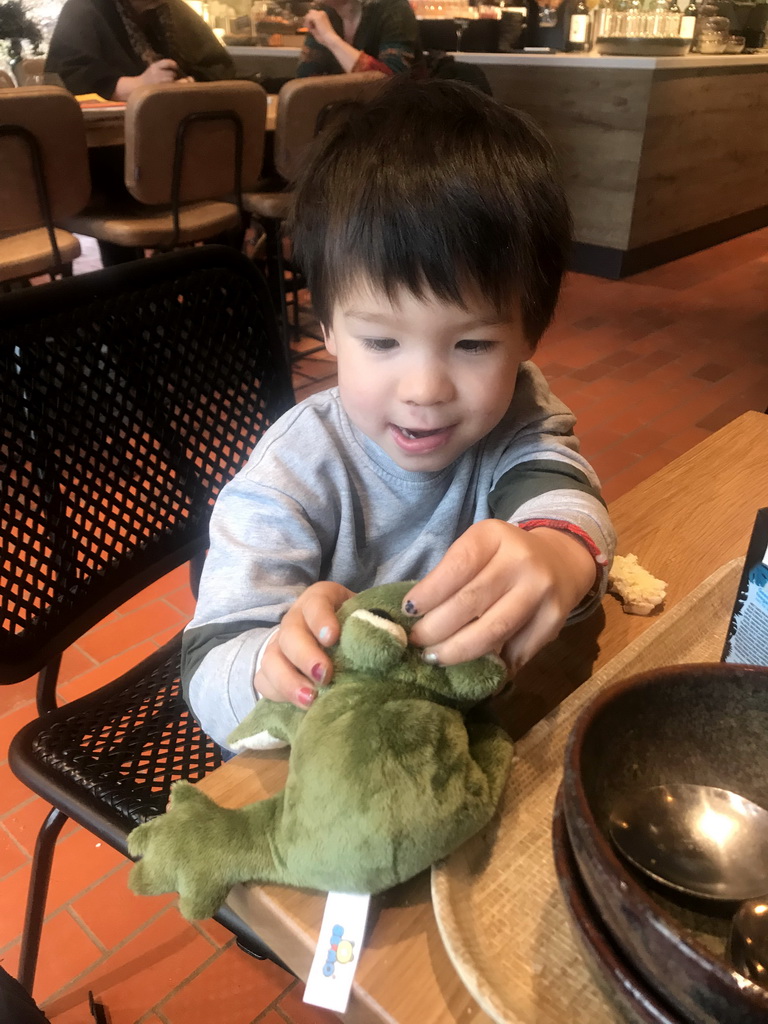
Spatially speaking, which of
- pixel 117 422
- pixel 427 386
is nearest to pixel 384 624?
pixel 427 386

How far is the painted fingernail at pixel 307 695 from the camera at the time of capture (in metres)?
0.44

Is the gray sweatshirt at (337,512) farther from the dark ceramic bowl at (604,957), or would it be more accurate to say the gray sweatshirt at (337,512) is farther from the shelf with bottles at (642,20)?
the shelf with bottles at (642,20)

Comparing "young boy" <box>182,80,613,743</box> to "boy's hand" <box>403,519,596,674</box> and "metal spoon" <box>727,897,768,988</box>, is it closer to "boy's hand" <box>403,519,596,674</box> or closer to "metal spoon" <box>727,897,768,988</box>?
"boy's hand" <box>403,519,596,674</box>

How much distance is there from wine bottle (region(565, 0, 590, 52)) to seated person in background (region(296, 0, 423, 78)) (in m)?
1.47

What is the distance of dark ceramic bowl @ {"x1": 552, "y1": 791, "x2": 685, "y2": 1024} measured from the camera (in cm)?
29

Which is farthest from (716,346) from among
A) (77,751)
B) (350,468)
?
(77,751)

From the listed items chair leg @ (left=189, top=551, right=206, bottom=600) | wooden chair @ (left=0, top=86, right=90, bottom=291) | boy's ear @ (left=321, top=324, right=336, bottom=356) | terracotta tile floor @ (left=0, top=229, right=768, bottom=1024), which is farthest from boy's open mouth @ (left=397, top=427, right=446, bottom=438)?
wooden chair @ (left=0, top=86, right=90, bottom=291)

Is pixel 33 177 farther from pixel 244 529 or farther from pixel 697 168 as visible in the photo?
pixel 697 168

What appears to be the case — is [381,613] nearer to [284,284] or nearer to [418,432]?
[418,432]

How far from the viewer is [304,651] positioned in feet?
1.48

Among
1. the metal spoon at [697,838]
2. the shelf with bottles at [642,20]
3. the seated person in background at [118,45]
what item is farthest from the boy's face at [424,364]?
the shelf with bottles at [642,20]

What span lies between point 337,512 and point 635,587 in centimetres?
29

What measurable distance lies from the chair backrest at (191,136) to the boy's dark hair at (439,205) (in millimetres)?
1637

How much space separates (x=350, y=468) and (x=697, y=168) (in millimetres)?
4471
